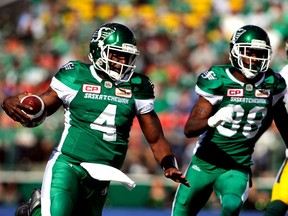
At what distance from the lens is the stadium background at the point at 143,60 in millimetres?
10227

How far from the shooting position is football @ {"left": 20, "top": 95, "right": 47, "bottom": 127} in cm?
504

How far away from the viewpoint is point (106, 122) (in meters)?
5.29

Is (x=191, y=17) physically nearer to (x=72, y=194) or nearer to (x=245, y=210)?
(x=245, y=210)

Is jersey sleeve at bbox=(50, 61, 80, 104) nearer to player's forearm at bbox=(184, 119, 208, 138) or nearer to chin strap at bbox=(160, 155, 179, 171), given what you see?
chin strap at bbox=(160, 155, 179, 171)

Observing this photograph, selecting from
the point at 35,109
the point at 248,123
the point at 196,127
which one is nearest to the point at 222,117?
the point at 196,127

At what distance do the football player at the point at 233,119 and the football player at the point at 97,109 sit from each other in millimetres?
695

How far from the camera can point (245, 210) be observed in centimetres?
1012

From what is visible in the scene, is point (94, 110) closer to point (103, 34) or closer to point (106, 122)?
point (106, 122)

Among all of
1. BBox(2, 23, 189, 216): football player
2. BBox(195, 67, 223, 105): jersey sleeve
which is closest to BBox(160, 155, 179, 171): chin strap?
BBox(2, 23, 189, 216): football player

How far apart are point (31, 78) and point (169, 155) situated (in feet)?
23.1

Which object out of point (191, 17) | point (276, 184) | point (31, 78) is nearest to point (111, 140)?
point (276, 184)

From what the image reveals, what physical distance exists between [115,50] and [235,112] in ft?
3.92

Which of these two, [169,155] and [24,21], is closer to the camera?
[169,155]

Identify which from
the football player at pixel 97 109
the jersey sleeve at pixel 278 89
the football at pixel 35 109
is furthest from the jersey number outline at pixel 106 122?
the jersey sleeve at pixel 278 89
